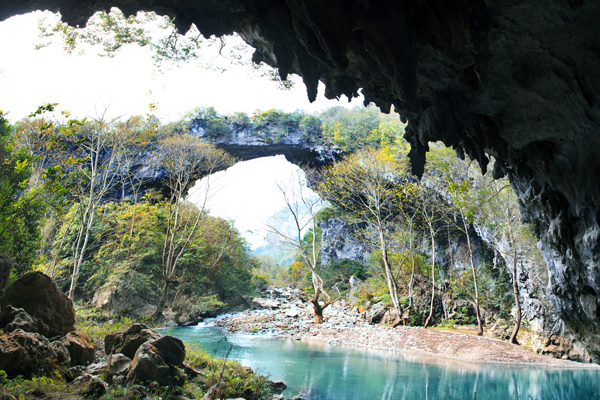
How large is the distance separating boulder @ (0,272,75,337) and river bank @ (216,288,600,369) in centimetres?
930

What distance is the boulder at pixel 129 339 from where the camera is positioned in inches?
259

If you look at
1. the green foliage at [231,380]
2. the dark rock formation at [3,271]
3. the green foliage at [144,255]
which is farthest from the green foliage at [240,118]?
the dark rock formation at [3,271]

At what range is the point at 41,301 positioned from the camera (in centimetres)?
647

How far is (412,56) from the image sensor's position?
4035 mm

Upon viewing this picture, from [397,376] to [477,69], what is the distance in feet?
25.5

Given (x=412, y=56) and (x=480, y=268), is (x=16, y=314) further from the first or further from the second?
(x=480, y=268)

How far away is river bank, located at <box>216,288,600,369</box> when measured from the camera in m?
10.8

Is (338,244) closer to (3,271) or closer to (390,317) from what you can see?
(390,317)

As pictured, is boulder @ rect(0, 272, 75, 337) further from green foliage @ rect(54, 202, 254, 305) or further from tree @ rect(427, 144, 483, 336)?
tree @ rect(427, 144, 483, 336)

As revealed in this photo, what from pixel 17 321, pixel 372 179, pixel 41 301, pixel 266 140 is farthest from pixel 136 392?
pixel 266 140

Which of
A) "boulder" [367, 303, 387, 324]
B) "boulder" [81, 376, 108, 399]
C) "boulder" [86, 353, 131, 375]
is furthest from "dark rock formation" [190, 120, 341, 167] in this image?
"boulder" [81, 376, 108, 399]

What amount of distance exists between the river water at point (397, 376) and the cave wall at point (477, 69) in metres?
3.06

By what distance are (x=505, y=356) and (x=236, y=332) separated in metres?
10.8

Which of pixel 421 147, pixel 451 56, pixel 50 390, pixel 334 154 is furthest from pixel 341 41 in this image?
pixel 334 154
